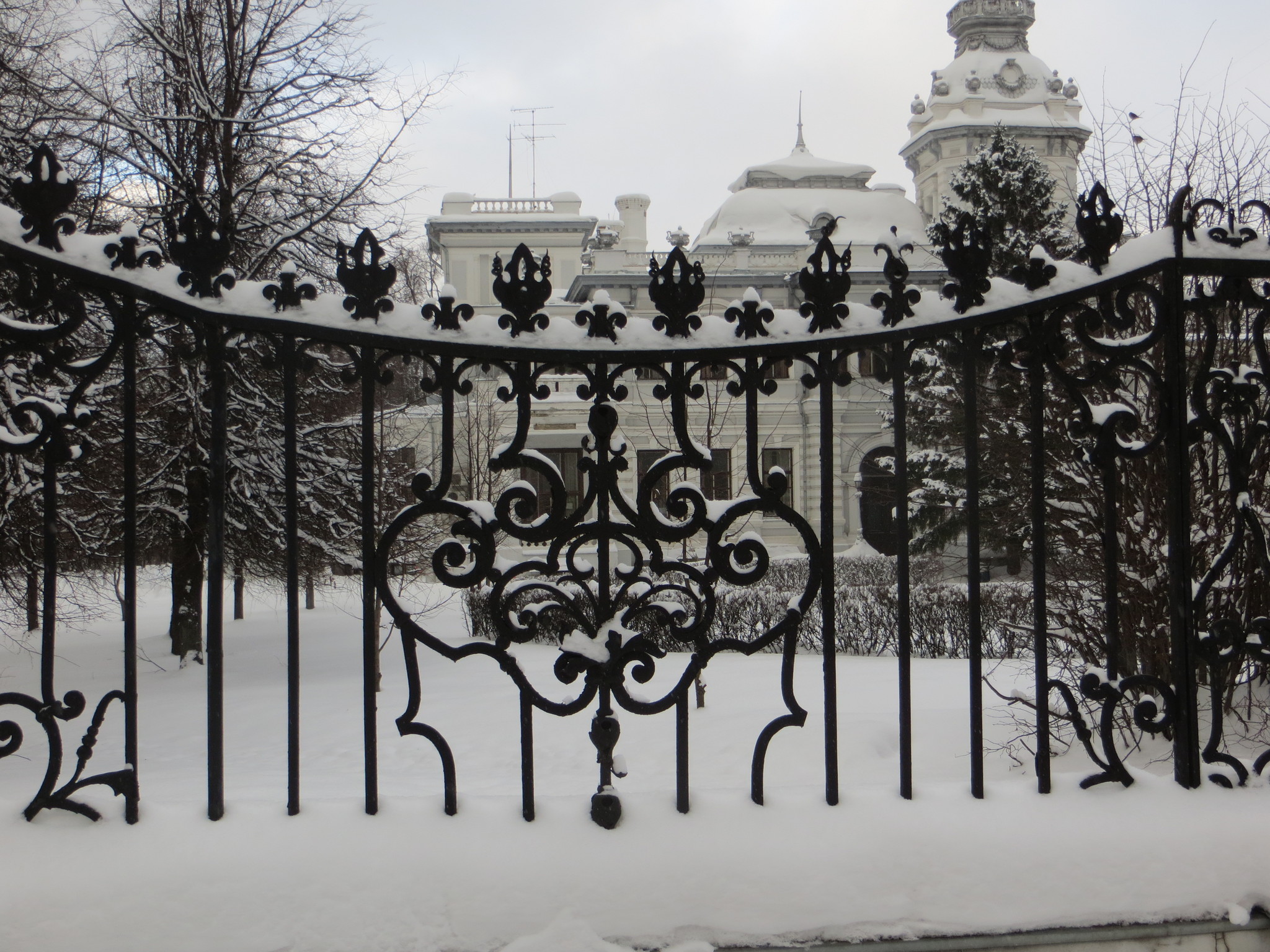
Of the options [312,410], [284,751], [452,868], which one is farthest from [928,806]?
[312,410]

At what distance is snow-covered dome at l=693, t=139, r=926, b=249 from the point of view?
99.2 ft

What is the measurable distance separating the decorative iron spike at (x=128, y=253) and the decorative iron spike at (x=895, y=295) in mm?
1686

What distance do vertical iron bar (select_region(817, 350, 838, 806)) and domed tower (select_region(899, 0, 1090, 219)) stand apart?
32.4 m

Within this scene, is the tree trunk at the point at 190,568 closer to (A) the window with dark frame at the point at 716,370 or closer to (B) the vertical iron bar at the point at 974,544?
(A) the window with dark frame at the point at 716,370

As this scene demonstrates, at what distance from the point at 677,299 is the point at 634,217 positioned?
29.6 meters

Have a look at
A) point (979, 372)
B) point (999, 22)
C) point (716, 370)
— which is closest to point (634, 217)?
point (999, 22)

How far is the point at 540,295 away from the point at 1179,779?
1971 millimetres

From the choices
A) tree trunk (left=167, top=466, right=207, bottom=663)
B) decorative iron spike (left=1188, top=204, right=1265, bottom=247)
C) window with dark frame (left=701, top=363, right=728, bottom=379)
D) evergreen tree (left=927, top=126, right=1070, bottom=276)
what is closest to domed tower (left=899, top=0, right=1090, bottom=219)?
evergreen tree (left=927, top=126, right=1070, bottom=276)

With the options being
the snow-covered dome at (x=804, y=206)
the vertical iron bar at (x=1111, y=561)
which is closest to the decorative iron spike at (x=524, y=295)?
the vertical iron bar at (x=1111, y=561)

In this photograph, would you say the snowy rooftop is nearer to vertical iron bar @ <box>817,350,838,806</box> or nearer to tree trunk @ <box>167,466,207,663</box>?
tree trunk @ <box>167,466,207,663</box>

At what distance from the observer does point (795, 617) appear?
2.38 metres

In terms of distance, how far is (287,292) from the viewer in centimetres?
231

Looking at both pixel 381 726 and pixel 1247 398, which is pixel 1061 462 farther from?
pixel 381 726

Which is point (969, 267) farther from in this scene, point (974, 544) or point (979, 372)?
point (979, 372)
